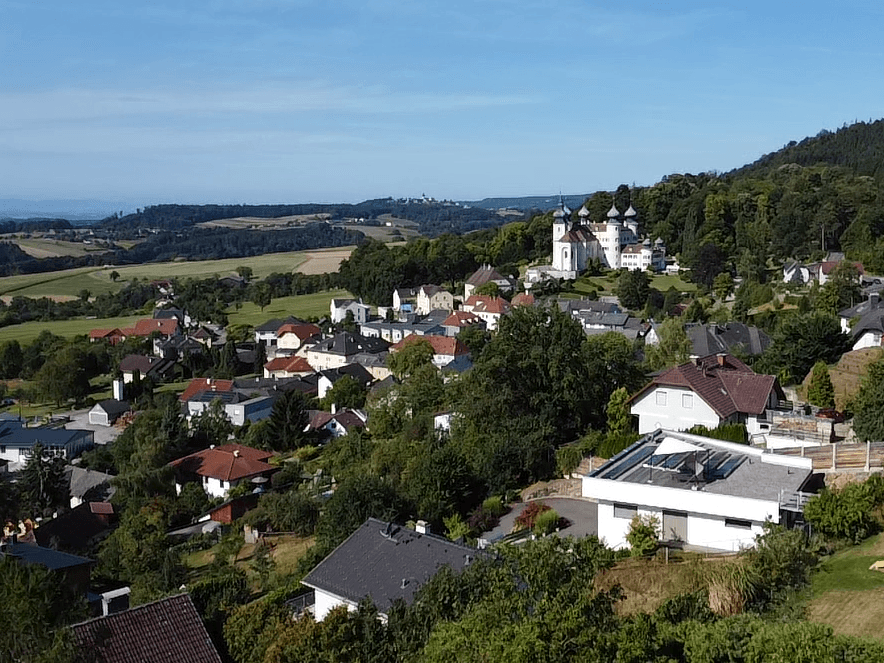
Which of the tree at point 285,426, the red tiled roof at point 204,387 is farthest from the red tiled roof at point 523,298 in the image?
the tree at point 285,426

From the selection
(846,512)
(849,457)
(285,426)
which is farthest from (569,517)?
(285,426)

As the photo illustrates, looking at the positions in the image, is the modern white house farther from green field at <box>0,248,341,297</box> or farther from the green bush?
green field at <box>0,248,341,297</box>

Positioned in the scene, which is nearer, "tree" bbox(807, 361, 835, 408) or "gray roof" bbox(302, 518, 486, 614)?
"gray roof" bbox(302, 518, 486, 614)

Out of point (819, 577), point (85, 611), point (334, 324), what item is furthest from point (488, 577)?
point (334, 324)

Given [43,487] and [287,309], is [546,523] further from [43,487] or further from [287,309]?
[287,309]

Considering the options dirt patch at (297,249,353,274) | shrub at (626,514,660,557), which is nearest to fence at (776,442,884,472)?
shrub at (626,514,660,557)

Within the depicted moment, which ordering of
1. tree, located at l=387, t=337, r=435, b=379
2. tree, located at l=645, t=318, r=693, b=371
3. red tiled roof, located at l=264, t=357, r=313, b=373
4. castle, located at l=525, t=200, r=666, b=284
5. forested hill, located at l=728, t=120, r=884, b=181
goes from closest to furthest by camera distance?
1. tree, located at l=645, t=318, r=693, b=371
2. tree, located at l=387, t=337, r=435, b=379
3. red tiled roof, located at l=264, t=357, r=313, b=373
4. castle, located at l=525, t=200, r=666, b=284
5. forested hill, located at l=728, t=120, r=884, b=181

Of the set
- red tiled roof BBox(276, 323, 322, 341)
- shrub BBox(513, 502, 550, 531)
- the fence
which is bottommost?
red tiled roof BBox(276, 323, 322, 341)
